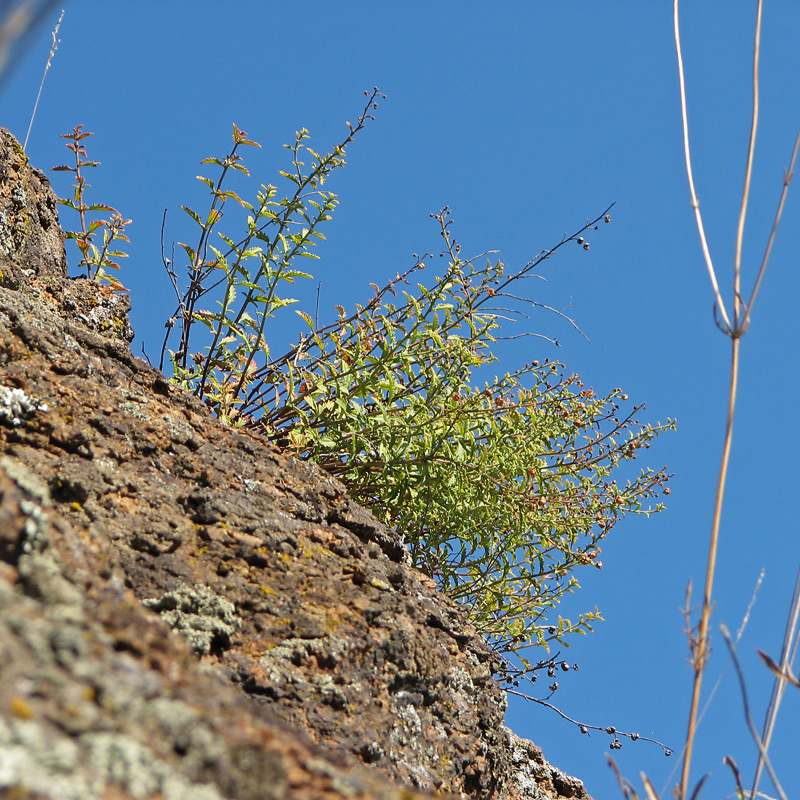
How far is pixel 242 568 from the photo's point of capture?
2.34 meters

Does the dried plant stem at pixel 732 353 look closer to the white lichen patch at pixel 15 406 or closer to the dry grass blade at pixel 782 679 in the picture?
the dry grass blade at pixel 782 679

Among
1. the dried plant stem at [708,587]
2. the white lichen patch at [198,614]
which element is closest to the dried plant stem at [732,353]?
the dried plant stem at [708,587]

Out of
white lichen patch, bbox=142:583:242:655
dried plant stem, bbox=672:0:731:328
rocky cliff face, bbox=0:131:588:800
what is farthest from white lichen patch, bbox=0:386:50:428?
dried plant stem, bbox=672:0:731:328

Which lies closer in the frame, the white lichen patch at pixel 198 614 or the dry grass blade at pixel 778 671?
the dry grass blade at pixel 778 671

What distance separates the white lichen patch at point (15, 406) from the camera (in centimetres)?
236

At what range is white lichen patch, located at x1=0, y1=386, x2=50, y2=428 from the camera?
2.36 metres

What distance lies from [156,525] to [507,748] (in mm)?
1216

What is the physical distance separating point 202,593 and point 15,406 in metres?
0.74

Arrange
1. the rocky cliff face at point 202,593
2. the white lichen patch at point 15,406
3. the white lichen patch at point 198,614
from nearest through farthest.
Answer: the rocky cliff face at point 202,593
the white lichen patch at point 198,614
the white lichen patch at point 15,406

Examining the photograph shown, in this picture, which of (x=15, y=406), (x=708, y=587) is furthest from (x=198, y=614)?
(x=708, y=587)

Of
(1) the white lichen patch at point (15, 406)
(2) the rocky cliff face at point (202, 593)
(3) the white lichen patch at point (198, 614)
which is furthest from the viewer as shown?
(1) the white lichen patch at point (15, 406)

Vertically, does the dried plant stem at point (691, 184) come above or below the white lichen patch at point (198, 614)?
above

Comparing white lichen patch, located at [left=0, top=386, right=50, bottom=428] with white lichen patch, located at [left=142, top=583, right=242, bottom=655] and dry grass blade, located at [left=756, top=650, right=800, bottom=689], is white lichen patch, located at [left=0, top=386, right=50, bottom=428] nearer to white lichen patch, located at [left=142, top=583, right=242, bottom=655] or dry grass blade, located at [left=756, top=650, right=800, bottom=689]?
white lichen patch, located at [left=142, top=583, right=242, bottom=655]

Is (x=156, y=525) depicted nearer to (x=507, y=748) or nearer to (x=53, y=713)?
(x=507, y=748)
